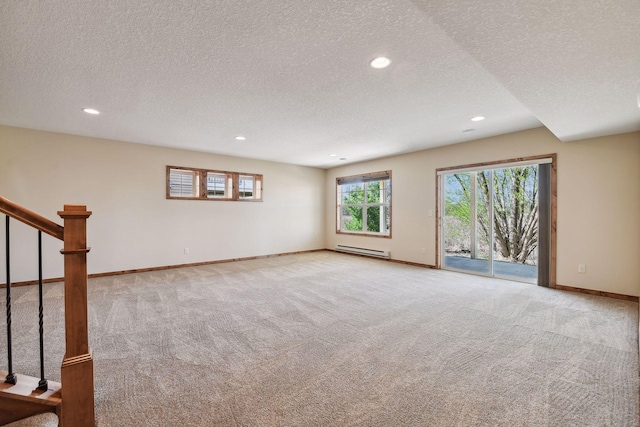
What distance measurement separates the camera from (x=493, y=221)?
5293 mm

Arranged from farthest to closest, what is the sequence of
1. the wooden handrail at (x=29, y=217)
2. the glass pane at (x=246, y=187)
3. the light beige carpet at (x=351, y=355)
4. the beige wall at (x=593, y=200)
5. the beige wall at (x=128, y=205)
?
1. the glass pane at (x=246, y=187)
2. the beige wall at (x=128, y=205)
3. the beige wall at (x=593, y=200)
4. the light beige carpet at (x=351, y=355)
5. the wooden handrail at (x=29, y=217)

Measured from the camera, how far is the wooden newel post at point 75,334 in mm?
1391

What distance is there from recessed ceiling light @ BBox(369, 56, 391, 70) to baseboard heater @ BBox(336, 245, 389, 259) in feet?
15.4

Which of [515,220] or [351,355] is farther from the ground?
[515,220]

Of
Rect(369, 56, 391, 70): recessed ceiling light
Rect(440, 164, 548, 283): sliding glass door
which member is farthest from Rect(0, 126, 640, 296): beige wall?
Rect(369, 56, 391, 70): recessed ceiling light

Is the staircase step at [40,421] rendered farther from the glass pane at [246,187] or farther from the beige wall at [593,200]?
the beige wall at [593,200]

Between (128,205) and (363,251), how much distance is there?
5.20 metres

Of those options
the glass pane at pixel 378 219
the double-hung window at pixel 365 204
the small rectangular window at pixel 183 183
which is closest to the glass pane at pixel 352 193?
the double-hung window at pixel 365 204

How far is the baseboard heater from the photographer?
6411 millimetres

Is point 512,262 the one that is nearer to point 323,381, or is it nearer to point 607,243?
point 607,243

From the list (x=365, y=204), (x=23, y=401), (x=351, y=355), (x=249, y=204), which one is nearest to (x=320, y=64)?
(x=351, y=355)

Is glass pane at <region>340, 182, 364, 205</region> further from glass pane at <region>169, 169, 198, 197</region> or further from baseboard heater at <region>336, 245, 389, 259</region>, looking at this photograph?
glass pane at <region>169, 169, 198, 197</region>

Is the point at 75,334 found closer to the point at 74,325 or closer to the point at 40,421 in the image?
the point at 74,325

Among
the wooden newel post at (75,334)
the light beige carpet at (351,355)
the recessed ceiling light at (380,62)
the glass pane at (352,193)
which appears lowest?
the light beige carpet at (351,355)
